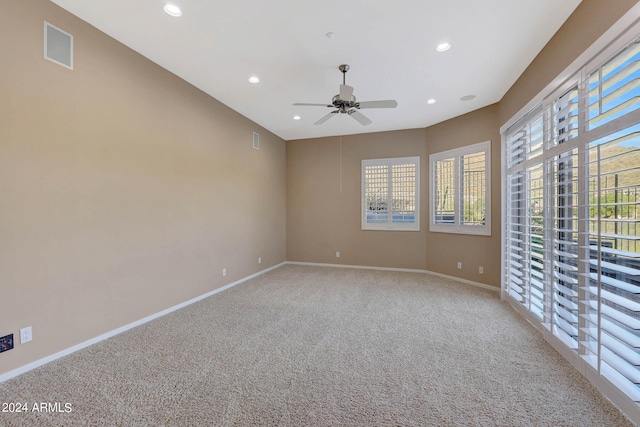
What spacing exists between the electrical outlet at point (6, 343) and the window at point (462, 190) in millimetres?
5618

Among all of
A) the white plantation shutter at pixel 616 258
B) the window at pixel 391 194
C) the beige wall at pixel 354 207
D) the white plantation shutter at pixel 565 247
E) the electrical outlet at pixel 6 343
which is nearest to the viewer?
the white plantation shutter at pixel 616 258

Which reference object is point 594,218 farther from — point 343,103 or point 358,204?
point 358,204

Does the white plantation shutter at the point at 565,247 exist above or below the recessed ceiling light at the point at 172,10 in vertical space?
below

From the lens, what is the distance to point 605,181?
188 centimetres

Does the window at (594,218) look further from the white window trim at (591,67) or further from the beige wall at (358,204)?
the beige wall at (358,204)

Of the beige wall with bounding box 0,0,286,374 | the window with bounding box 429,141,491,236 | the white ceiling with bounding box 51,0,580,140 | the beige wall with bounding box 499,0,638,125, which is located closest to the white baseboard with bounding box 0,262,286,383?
the beige wall with bounding box 0,0,286,374

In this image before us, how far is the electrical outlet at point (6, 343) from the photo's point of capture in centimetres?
197

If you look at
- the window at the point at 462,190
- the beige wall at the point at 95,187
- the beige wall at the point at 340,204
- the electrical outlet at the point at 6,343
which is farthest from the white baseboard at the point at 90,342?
the window at the point at 462,190

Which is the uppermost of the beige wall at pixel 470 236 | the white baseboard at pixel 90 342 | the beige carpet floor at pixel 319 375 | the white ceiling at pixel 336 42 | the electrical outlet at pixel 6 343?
the white ceiling at pixel 336 42

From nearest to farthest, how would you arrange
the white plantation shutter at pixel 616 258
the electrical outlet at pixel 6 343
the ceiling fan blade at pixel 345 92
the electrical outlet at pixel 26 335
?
1. the white plantation shutter at pixel 616 258
2. the electrical outlet at pixel 6 343
3. the electrical outlet at pixel 26 335
4. the ceiling fan blade at pixel 345 92

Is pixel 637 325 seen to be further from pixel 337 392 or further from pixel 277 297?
pixel 277 297

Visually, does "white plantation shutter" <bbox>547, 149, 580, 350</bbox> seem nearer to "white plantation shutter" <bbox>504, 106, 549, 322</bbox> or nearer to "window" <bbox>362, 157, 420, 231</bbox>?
"white plantation shutter" <bbox>504, 106, 549, 322</bbox>

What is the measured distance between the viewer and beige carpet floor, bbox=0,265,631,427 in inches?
65.7

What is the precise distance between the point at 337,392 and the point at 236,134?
13.7 ft
